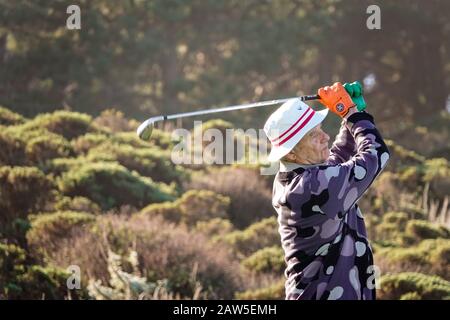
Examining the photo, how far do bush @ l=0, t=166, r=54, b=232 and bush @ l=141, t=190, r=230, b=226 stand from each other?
1.23 meters

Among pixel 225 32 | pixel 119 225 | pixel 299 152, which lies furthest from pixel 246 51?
pixel 299 152

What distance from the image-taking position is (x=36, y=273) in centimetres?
827

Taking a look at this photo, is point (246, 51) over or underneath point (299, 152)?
over

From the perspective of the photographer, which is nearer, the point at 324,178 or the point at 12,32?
the point at 324,178

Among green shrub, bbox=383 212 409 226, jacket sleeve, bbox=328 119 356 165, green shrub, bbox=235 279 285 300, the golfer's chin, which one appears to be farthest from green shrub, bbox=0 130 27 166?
the golfer's chin

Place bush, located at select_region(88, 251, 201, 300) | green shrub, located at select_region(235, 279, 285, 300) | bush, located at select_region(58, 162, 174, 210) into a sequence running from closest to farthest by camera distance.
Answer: bush, located at select_region(88, 251, 201, 300), green shrub, located at select_region(235, 279, 285, 300), bush, located at select_region(58, 162, 174, 210)

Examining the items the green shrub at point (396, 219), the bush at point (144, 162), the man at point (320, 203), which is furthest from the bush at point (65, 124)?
the man at point (320, 203)

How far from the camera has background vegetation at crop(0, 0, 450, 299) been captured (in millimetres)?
8828

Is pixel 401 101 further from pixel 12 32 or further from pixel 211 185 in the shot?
pixel 211 185

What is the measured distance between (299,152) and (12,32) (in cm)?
1898

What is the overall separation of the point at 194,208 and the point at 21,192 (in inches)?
88.7

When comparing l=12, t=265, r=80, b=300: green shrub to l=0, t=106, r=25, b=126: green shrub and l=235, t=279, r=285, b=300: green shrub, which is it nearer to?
l=235, t=279, r=285, b=300: green shrub

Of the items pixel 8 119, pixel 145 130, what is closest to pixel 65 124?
pixel 8 119

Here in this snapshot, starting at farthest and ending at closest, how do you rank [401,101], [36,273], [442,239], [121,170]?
[401,101] < [121,170] < [442,239] < [36,273]
